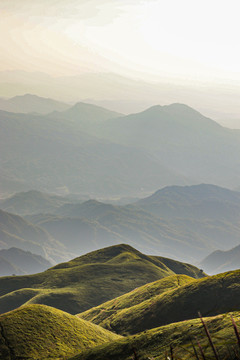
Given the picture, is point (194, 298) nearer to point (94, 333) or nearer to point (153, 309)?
point (153, 309)

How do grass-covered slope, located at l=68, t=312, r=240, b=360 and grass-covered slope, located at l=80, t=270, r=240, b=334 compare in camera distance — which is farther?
grass-covered slope, located at l=80, t=270, r=240, b=334

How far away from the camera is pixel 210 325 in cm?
10650

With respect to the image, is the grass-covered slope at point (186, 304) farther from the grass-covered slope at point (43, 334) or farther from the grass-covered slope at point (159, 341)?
the grass-covered slope at point (159, 341)

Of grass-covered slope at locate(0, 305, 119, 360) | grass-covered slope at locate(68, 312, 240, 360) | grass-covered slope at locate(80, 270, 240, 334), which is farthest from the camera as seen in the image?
grass-covered slope at locate(80, 270, 240, 334)

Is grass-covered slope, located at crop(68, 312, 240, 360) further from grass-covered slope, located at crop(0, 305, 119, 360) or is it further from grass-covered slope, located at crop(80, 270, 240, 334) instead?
Result: grass-covered slope, located at crop(80, 270, 240, 334)

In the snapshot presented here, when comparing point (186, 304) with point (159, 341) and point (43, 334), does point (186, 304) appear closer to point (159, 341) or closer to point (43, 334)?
point (43, 334)

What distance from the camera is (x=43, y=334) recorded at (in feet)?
454

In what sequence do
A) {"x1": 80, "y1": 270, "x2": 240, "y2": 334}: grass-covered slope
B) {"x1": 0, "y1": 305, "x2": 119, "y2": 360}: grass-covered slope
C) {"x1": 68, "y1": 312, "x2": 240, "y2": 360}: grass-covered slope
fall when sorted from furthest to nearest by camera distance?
{"x1": 80, "y1": 270, "x2": 240, "y2": 334}: grass-covered slope
{"x1": 0, "y1": 305, "x2": 119, "y2": 360}: grass-covered slope
{"x1": 68, "y1": 312, "x2": 240, "y2": 360}: grass-covered slope

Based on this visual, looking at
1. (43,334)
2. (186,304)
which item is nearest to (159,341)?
(43,334)

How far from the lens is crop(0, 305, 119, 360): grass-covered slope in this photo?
128 metres

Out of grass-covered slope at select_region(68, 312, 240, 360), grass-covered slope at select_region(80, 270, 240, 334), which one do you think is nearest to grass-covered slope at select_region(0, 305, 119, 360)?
grass-covered slope at select_region(68, 312, 240, 360)

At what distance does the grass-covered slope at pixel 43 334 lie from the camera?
128m

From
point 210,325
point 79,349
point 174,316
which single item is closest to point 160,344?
point 210,325

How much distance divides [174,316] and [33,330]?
57.3 meters
